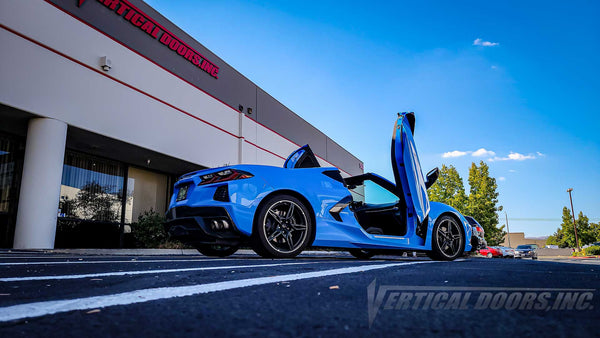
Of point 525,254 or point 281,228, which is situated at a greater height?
point 281,228

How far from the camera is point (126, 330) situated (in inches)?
35.7

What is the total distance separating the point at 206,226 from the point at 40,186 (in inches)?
276

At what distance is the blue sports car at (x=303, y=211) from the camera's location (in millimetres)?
4074

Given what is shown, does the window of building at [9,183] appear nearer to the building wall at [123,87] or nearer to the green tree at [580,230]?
the building wall at [123,87]

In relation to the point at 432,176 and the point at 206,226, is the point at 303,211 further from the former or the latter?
the point at 432,176

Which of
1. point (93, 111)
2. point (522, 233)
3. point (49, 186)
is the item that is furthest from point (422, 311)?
point (522, 233)

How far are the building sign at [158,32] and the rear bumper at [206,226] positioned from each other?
886cm

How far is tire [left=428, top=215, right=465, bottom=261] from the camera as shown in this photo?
17.6ft

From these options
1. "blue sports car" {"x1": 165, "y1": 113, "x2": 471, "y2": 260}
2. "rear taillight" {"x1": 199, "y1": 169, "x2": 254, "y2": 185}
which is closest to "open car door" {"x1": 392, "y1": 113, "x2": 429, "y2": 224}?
Result: "blue sports car" {"x1": 165, "y1": 113, "x2": 471, "y2": 260}

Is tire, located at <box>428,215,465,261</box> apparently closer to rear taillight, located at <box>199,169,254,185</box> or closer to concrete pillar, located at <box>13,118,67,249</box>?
rear taillight, located at <box>199,169,254,185</box>

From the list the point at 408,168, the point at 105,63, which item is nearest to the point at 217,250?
the point at 408,168

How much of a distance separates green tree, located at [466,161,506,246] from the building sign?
86.6 ft

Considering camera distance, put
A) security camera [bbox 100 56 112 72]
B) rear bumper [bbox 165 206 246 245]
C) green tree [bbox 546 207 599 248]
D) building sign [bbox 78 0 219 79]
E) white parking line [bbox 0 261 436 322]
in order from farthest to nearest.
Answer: green tree [bbox 546 207 599 248]
building sign [bbox 78 0 219 79]
security camera [bbox 100 56 112 72]
rear bumper [bbox 165 206 246 245]
white parking line [bbox 0 261 436 322]

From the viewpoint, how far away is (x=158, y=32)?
12.7 m
